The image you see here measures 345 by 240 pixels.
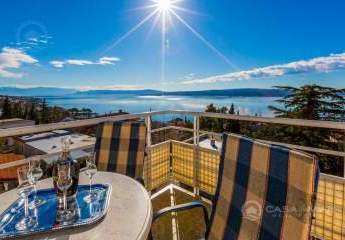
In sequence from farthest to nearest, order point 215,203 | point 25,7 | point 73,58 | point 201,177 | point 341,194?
point 73,58 → point 25,7 → point 201,177 → point 341,194 → point 215,203

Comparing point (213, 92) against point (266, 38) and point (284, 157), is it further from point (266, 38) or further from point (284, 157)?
point (284, 157)

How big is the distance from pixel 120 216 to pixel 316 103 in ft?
59.0

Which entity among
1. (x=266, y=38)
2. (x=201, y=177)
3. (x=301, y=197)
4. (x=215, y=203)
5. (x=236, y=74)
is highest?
(x=266, y=38)

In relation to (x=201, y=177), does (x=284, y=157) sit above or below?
above

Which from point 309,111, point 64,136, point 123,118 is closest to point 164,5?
point 123,118

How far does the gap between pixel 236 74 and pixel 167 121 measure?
14270 millimetres

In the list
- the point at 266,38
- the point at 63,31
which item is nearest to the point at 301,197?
the point at 63,31

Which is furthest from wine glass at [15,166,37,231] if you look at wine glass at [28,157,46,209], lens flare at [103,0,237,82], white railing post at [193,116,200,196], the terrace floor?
lens flare at [103,0,237,82]

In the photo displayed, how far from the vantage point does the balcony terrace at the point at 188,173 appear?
229 centimetres

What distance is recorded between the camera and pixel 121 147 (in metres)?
2.20

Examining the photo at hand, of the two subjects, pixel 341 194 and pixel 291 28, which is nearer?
pixel 341 194

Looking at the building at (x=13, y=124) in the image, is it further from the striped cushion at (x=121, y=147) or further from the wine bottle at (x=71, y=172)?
the wine bottle at (x=71, y=172)

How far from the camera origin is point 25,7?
9.07 metres

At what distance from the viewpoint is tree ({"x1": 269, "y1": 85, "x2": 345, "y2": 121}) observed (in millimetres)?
15844
